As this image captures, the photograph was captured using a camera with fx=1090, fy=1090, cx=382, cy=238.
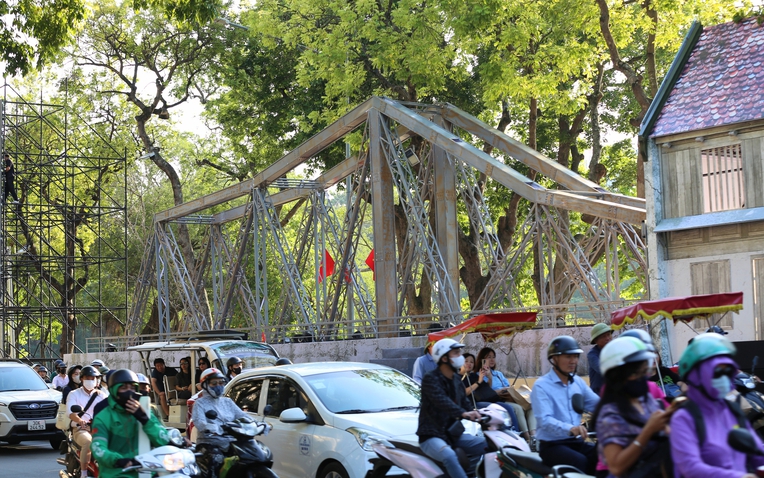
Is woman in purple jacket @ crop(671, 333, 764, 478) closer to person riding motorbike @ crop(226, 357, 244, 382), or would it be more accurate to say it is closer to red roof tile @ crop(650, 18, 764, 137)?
person riding motorbike @ crop(226, 357, 244, 382)

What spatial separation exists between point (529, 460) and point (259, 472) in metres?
3.39

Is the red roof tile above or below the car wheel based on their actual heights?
above

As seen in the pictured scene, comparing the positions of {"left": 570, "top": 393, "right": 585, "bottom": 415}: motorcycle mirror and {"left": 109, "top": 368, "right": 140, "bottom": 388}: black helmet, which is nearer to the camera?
{"left": 570, "top": 393, "right": 585, "bottom": 415}: motorcycle mirror

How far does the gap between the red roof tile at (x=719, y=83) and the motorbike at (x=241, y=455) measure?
45.9 ft

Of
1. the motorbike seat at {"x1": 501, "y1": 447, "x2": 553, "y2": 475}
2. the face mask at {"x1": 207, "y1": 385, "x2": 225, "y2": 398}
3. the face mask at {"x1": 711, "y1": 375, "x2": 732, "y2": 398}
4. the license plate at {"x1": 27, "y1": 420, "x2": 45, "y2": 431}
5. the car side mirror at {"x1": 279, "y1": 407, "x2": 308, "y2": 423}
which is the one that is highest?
the face mask at {"x1": 711, "y1": 375, "x2": 732, "y2": 398}

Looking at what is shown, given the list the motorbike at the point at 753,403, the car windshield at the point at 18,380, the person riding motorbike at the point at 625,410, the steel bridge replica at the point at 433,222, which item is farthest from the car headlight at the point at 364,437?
the car windshield at the point at 18,380

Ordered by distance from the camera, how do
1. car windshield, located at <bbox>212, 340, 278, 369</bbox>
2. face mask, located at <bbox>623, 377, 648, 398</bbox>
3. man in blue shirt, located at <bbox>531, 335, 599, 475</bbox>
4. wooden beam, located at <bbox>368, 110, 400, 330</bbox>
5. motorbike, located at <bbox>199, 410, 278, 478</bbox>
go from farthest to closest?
1. wooden beam, located at <bbox>368, 110, 400, 330</bbox>
2. car windshield, located at <bbox>212, 340, 278, 369</bbox>
3. motorbike, located at <bbox>199, 410, 278, 478</bbox>
4. man in blue shirt, located at <bbox>531, 335, 599, 475</bbox>
5. face mask, located at <bbox>623, 377, 648, 398</bbox>

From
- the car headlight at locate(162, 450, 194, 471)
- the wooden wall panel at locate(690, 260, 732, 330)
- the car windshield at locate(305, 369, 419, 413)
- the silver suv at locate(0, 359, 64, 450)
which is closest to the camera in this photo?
the car headlight at locate(162, 450, 194, 471)

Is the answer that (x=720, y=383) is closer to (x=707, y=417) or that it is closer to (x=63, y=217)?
(x=707, y=417)

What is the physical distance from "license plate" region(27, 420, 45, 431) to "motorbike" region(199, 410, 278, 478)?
11870mm

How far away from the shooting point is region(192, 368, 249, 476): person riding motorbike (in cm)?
1041

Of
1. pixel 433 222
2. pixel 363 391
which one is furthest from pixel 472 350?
pixel 363 391

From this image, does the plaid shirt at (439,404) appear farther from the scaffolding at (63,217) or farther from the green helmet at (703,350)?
the scaffolding at (63,217)

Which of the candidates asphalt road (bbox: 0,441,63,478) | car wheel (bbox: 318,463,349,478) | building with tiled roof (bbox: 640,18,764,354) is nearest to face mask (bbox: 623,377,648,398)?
car wheel (bbox: 318,463,349,478)
